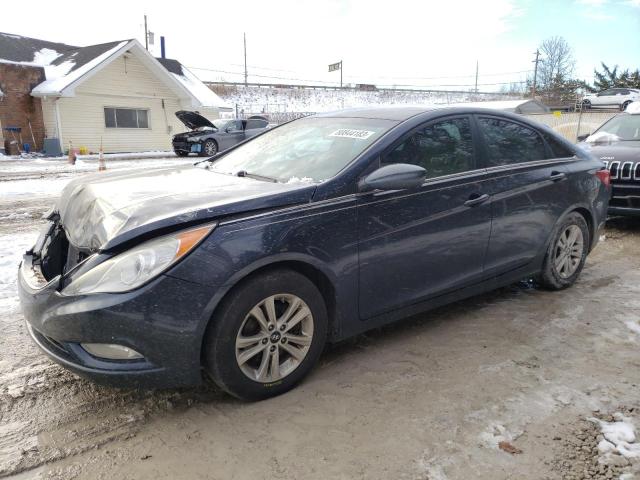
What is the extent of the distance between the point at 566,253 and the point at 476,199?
151cm

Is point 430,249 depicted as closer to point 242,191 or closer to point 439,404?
point 439,404

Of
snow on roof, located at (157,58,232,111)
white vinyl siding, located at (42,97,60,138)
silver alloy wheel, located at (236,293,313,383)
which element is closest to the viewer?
silver alloy wheel, located at (236,293,313,383)

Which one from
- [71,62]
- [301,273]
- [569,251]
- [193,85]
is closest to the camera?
[301,273]

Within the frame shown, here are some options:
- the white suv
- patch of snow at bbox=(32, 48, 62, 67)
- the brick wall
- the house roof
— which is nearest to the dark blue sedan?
the house roof

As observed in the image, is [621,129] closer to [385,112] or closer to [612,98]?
[385,112]

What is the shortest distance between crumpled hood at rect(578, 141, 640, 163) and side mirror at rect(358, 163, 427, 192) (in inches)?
196

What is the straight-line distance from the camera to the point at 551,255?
14.5 ft

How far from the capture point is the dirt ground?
7.62 feet

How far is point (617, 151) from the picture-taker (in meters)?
6.92

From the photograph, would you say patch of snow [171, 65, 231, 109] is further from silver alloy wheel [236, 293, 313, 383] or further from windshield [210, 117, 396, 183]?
silver alloy wheel [236, 293, 313, 383]

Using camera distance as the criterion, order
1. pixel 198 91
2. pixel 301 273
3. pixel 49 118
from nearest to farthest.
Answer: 1. pixel 301 273
2. pixel 49 118
3. pixel 198 91

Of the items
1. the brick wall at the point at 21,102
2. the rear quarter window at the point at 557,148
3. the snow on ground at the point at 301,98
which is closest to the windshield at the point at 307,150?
the rear quarter window at the point at 557,148

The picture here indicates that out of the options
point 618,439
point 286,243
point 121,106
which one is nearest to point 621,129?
point 618,439

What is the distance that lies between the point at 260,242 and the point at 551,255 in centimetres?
295
